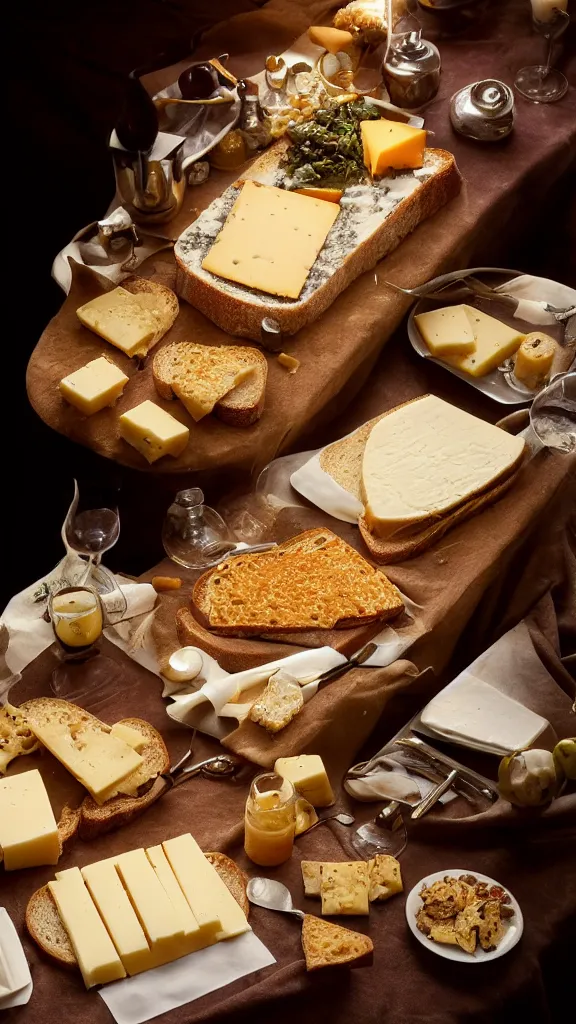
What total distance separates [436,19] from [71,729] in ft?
10.3

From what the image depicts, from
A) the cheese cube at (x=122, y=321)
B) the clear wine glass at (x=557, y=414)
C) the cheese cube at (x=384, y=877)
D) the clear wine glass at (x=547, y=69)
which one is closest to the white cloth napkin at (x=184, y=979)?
the cheese cube at (x=384, y=877)

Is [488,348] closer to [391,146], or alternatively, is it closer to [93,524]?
[391,146]

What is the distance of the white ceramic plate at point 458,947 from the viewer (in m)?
2.13

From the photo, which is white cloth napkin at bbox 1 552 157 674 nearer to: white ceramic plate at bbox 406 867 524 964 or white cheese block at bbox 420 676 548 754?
white cheese block at bbox 420 676 548 754

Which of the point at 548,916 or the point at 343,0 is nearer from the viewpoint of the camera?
the point at 548,916

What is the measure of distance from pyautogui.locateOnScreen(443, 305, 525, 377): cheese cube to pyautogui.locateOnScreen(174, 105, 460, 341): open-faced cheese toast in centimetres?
41

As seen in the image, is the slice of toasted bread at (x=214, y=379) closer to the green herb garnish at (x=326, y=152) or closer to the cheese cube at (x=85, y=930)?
the green herb garnish at (x=326, y=152)

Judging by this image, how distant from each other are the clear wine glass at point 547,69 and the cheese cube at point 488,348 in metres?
Answer: 1.15

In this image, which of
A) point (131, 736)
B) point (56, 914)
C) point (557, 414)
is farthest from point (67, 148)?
point (56, 914)

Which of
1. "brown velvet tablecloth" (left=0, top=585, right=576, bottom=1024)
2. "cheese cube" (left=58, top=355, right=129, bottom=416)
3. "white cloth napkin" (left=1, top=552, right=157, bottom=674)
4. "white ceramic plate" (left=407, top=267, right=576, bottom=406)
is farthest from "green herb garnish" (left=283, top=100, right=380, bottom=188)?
"brown velvet tablecloth" (left=0, top=585, right=576, bottom=1024)

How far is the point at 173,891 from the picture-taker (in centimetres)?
218

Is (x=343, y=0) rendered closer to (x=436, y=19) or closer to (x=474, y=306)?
(x=436, y=19)

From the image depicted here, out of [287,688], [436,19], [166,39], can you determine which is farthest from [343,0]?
[287,688]

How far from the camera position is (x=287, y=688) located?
8.36 feet
